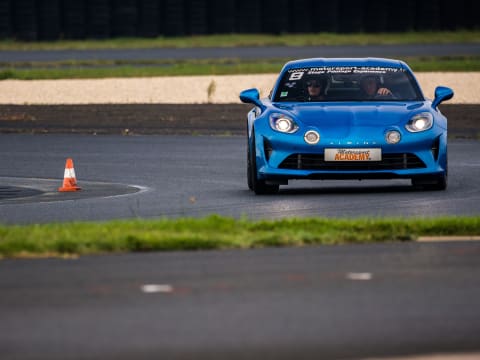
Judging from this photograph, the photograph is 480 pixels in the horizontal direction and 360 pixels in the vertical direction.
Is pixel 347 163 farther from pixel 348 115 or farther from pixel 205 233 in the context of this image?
pixel 205 233

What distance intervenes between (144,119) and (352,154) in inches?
506

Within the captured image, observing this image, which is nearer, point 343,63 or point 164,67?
point 343,63

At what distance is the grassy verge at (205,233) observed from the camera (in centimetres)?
906

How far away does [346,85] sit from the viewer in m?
14.5

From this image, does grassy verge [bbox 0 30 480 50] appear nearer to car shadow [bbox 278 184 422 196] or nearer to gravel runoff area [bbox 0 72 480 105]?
gravel runoff area [bbox 0 72 480 105]

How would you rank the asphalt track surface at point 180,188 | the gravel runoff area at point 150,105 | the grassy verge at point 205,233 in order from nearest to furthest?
the grassy verge at point 205,233, the asphalt track surface at point 180,188, the gravel runoff area at point 150,105

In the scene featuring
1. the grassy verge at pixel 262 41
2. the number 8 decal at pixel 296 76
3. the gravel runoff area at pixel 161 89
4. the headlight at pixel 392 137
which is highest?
the number 8 decal at pixel 296 76

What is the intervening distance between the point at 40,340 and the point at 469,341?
1848 mm

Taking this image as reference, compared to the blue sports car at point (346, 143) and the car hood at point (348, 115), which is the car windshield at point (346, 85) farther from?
the car hood at point (348, 115)

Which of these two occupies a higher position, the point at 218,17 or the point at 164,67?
the point at 218,17

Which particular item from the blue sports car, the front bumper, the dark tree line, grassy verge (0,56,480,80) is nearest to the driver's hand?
the blue sports car

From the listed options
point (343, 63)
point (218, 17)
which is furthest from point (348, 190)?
point (218, 17)

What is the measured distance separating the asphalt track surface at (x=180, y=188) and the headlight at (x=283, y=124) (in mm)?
636

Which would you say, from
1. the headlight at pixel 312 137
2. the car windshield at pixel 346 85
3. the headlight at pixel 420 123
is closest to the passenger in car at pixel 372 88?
the car windshield at pixel 346 85
